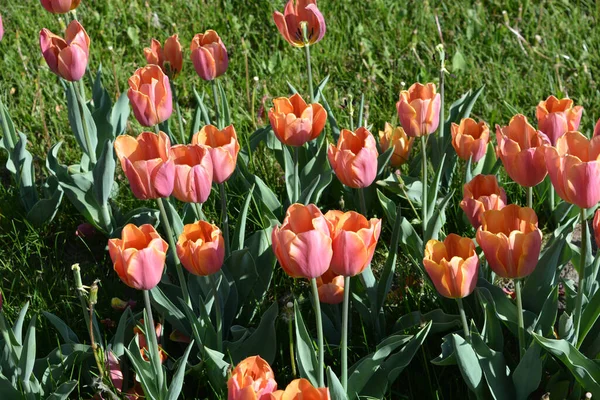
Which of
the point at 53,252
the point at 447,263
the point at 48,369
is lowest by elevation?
the point at 53,252

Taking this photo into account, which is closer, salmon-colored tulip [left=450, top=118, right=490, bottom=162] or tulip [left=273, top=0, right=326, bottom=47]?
salmon-colored tulip [left=450, top=118, right=490, bottom=162]

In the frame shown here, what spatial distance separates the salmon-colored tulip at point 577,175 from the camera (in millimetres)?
1430

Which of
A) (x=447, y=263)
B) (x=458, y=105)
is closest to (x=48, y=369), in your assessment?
(x=447, y=263)

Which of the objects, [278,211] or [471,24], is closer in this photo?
[278,211]

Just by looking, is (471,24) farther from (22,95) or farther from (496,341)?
(496,341)

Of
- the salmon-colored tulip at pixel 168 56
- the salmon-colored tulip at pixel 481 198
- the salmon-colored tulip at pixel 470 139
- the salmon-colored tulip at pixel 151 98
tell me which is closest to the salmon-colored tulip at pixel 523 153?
the salmon-colored tulip at pixel 481 198

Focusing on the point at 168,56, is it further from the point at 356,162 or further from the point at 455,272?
the point at 455,272

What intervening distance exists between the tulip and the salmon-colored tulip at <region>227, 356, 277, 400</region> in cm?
111

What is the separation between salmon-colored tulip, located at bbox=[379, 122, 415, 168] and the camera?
2432 mm

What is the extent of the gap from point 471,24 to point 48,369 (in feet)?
7.57

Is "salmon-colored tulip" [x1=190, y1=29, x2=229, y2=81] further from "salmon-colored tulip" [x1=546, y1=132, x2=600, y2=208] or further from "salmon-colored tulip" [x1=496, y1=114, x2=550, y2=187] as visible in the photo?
"salmon-colored tulip" [x1=546, y1=132, x2=600, y2=208]

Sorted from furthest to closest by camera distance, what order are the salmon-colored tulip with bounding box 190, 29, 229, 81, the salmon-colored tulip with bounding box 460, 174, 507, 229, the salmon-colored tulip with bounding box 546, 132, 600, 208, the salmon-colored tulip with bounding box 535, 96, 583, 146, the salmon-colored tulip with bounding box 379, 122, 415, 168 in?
the salmon-colored tulip with bounding box 379, 122, 415, 168
the salmon-colored tulip with bounding box 190, 29, 229, 81
the salmon-colored tulip with bounding box 535, 96, 583, 146
the salmon-colored tulip with bounding box 460, 174, 507, 229
the salmon-colored tulip with bounding box 546, 132, 600, 208

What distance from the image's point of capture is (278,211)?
2.32m

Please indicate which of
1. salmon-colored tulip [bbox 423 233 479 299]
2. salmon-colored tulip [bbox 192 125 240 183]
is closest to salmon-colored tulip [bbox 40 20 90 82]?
salmon-colored tulip [bbox 192 125 240 183]
